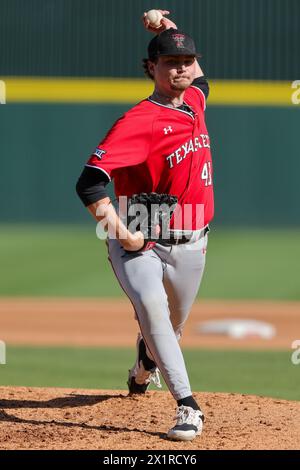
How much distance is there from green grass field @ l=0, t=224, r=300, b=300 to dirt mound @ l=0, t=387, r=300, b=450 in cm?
645

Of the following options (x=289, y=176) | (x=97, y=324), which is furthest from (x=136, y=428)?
(x=289, y=176)

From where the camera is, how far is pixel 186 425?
4.18m

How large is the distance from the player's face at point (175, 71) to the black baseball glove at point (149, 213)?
20.1 inches

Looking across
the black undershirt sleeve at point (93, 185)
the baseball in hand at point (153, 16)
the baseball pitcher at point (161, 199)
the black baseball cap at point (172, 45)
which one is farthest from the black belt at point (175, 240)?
the baseball in hand at point (153, 16)

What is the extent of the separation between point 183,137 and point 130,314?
6.32 metres

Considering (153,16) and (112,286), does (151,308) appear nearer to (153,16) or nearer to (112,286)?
(153,16)

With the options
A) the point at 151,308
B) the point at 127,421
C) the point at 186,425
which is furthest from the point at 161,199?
the point at 127,421

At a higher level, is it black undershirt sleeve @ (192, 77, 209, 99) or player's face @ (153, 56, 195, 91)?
black undershirt sleeve @ (192, 77, 209, 99)

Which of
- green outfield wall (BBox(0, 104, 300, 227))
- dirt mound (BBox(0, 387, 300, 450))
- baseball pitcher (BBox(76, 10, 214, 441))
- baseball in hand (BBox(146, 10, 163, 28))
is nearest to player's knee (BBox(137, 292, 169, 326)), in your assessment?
baseball pitcher (BBox(76, 10, 214, 441))

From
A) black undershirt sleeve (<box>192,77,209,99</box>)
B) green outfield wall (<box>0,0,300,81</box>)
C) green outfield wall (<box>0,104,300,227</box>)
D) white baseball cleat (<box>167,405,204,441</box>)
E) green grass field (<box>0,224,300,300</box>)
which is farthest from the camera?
green outfield wall (<box>0,0,300,81</box>)

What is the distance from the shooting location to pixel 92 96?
55.0 ft

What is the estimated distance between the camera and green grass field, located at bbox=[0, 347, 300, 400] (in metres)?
6.61

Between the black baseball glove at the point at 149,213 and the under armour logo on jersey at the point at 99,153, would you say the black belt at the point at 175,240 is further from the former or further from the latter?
the under armour logo on jersey at the point at 99,153

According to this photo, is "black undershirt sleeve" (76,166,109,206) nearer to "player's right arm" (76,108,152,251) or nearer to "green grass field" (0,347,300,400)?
"player's right arm" (76,108,152,251)
